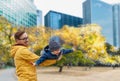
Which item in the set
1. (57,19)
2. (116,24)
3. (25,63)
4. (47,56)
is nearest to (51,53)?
(47,56)

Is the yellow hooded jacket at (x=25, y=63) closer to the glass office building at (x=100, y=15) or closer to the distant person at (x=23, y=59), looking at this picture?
the distant person at (x=23, y=59)

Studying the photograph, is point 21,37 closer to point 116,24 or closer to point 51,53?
point 51,53

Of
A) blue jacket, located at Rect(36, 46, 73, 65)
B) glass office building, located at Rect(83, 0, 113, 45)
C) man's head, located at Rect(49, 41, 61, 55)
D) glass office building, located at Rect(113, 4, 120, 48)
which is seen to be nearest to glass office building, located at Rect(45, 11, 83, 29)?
glass office building, located at Rect(83, 0, 113, 45)

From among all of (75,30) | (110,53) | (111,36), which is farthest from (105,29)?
(75,30)

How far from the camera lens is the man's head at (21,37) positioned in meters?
4.41

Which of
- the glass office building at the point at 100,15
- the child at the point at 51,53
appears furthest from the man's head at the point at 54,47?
the glass office building at the point at 100,15

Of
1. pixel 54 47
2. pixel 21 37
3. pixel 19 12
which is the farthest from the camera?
pixel 19 12

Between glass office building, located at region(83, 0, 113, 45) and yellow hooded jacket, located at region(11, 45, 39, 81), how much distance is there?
103m

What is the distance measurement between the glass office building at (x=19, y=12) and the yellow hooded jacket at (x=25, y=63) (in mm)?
69653

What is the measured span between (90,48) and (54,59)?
188 ft

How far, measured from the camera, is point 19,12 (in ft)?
288

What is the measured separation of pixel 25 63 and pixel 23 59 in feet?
0.17

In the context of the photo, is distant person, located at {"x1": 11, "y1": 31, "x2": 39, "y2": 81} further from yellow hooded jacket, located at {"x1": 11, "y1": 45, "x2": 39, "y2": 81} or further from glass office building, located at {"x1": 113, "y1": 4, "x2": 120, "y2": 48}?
glass office building, located at {"x1": 113, "y1": 4, "x2": 120, "y2": 48}

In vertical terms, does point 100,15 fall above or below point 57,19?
above
